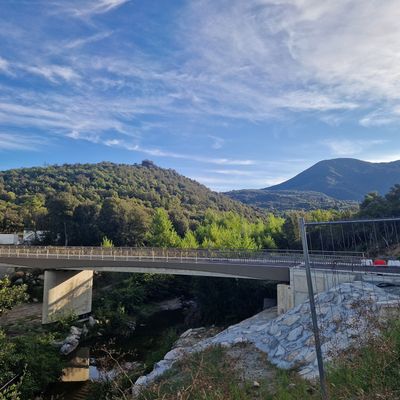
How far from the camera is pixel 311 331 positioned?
A: 11.4 metres

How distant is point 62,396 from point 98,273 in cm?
2491

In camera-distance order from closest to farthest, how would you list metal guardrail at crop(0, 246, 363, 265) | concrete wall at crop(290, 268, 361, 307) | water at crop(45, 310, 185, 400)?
water at crop(45, 310, 185, 400)
concrete wall at crop(290, 268, 361, 307)
metal guardrail at crop(0, 246, 363, 265)

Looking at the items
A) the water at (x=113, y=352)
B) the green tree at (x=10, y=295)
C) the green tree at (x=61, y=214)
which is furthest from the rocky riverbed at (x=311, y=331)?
the green tree at (x=61, y=214)

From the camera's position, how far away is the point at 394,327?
7184mm

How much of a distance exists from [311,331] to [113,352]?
6502mm

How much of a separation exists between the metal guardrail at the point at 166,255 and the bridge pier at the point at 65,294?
1.85m

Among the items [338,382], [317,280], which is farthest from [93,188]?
[338,382]

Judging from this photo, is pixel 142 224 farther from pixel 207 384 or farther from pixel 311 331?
pixel 207 384

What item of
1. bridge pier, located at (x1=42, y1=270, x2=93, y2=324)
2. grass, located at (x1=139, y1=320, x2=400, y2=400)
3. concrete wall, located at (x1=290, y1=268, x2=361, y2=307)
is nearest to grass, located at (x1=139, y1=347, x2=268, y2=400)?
grass, located at (x1=139, y1=320, x2=400, y2=400)

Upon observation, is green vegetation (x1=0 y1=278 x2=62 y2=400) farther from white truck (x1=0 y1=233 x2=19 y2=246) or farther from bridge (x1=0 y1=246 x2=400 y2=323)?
white truck (x1=0 y1=233 x2=19 y2=246)

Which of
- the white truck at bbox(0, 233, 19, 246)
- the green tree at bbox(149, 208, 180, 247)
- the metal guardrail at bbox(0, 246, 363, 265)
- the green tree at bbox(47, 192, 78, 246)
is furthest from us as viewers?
the green tree at bbox(47, 192, 78, 246)

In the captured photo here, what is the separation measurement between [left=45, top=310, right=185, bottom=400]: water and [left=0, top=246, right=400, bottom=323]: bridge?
15.3ft

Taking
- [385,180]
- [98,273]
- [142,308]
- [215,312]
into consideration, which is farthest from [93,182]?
[385,180]

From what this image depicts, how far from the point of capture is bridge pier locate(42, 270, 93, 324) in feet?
88.1
